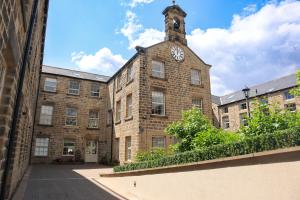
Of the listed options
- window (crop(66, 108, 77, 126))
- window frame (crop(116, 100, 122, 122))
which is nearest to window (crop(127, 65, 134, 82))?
window frame (crop(116, 100, 122, 122))

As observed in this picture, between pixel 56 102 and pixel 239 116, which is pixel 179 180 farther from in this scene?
pixel 239 116

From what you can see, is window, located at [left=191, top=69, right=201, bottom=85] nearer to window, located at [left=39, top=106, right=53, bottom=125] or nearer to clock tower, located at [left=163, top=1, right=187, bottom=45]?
clock tower, located at [left=163, top=1, right=187, bottom=45]

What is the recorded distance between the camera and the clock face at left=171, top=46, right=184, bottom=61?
18.7m

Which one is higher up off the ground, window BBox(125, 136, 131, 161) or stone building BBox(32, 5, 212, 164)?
stone building BBox(32, 5, 212, 164)

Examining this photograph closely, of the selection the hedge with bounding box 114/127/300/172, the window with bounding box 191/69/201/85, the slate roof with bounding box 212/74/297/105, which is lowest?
the hedge with bounding box 114/127/300/172

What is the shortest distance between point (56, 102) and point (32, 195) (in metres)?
→ 16.3

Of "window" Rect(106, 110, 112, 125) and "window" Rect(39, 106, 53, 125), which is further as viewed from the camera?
"window" Rect(39, 106, 53, 125)

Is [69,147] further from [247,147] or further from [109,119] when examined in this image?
[247,147]

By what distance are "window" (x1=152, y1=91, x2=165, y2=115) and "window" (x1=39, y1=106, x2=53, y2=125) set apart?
1193cm

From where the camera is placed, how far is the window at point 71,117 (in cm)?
2344

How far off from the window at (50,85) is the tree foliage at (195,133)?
55.7ft

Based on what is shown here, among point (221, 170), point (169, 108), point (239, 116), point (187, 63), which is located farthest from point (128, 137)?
point (239, 116)

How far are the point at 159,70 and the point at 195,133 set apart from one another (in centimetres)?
913

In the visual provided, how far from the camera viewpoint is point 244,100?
31891mm
